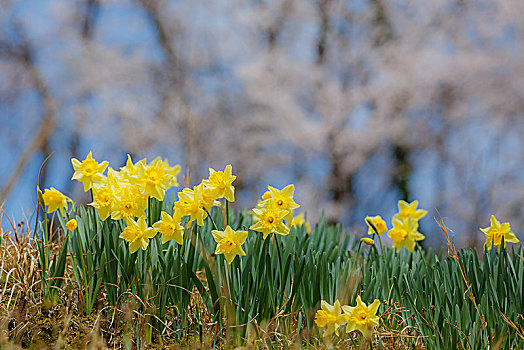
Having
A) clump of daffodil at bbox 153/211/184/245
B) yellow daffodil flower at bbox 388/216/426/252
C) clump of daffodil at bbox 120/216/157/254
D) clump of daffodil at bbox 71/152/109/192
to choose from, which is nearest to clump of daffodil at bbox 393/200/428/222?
yellow daffodil flower at bbox 388/216/426/252

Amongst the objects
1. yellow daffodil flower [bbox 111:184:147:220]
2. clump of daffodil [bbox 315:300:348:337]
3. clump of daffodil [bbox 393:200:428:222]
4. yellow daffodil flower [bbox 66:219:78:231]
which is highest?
clump of daffodil [bbox 393:200:428:222]

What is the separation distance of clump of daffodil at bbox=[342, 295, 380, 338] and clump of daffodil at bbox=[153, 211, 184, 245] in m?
0.61

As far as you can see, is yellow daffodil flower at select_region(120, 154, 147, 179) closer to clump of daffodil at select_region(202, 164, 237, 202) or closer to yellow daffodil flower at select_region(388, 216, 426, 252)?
clump of daffodil at select_region(202, 164, 237, 202)

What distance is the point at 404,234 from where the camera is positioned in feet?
7.39

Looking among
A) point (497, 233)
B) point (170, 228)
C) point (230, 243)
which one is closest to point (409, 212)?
point (497, 233)

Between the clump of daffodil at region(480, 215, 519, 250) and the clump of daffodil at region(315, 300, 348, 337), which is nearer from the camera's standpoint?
the clump of daffodil at region(315, 300, 348, 337)

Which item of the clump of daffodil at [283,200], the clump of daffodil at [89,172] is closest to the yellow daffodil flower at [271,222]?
the clump of daffodil at [283,200]

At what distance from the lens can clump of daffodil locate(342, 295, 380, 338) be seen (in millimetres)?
1445

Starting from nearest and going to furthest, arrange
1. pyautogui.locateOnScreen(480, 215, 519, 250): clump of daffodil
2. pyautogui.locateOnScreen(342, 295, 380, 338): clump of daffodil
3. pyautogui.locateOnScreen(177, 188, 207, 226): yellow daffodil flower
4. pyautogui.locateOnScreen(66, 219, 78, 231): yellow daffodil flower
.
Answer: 1. pyautogui.locateOnScreen(342, 295, 380, 338): clump of daffodil
2. pyautogui.locateOnScreen(177, 188, 207, 226): yellow daffodil flower
3. pyautogui.locateOnScreen(66, 219, 78, 231): yellow daffodil flower
4. pyautogui.locateOnScreen(480, 215, 519, 250): clump of daffodil

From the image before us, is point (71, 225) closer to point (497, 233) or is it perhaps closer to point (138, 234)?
point (138, 234)

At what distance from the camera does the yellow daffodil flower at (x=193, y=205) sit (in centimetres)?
155

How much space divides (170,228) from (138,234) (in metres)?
0.11

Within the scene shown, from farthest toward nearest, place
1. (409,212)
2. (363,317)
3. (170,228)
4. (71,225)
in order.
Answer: (409,212) < (71,225) < (170,228) < (363,317)

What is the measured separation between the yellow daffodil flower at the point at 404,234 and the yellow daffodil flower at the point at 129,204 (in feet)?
4.18
